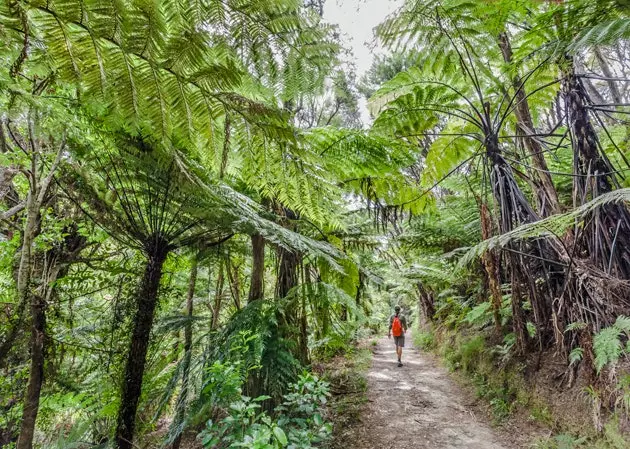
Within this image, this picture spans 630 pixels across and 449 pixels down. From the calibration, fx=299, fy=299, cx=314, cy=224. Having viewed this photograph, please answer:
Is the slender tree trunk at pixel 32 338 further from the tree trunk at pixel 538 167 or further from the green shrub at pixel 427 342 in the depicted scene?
the green shrub at pixel 427 342

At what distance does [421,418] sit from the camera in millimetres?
3529

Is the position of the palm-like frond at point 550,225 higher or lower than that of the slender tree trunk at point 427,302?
higher

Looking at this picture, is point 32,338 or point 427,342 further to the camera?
point 427,342

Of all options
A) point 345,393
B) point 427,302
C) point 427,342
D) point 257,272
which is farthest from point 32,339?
point 427,302

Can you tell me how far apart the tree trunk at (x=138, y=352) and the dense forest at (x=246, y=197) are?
0.04 feet

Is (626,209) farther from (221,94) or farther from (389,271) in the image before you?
(221,94)

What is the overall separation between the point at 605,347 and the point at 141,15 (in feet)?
10.7

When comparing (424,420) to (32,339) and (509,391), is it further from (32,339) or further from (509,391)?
(32,339)

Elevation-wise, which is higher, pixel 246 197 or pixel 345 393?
pixel 246 197

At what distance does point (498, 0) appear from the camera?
214 centimetres

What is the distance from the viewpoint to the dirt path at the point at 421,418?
3014 millimetres

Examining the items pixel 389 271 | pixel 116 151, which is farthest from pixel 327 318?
pixel 116 151

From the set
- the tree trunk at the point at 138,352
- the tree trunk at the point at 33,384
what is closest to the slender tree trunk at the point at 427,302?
the tree trunk at the point at 138,352

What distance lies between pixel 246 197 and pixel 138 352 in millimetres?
1201
